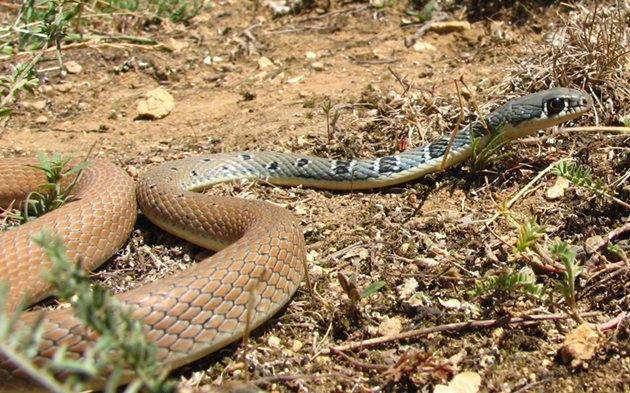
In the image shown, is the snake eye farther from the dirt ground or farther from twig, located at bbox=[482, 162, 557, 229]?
twig, located at bbox=[482, 162, 557, 229]

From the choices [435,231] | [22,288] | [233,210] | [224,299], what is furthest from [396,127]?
[22,288]

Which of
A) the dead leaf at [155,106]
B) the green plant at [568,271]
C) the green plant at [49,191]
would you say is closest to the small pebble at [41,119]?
the dead leaf at [155,106]

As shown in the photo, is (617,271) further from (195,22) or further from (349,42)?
(195,22)

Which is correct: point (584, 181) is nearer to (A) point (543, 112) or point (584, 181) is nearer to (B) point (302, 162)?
(A) point (543, 112)

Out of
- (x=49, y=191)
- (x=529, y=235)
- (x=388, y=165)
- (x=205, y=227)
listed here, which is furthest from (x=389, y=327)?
(x=49, y=191)

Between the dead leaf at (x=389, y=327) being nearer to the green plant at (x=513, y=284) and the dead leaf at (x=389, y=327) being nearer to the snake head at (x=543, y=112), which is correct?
the green plant at (x=513, y=284)
